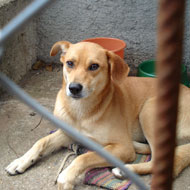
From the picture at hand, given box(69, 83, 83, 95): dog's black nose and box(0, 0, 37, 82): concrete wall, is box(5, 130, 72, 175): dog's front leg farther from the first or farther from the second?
box(0, 0, 37, 82): concrete wall

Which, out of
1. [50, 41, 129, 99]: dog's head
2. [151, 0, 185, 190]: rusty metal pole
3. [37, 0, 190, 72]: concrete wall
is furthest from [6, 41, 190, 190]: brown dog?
[151, 0, 185, 190]: rusty metal pole

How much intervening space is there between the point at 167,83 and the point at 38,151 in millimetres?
2320

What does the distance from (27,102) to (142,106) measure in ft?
8.01

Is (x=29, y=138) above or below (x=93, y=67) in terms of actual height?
below

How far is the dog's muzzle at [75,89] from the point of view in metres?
2.47

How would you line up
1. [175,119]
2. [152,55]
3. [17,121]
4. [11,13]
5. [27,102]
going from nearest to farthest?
[175,119], [27,102], [17,121], [11,13], [152,55]

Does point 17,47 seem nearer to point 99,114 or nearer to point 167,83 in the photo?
point 99,114

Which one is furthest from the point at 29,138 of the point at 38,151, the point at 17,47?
the point at 17,47

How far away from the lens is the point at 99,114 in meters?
2.80

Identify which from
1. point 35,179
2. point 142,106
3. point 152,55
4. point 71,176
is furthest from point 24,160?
point 152,55

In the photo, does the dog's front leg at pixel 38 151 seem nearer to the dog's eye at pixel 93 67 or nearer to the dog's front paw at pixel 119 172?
the dog's front paw at pixel 119 172

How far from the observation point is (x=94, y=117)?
279 centimetres

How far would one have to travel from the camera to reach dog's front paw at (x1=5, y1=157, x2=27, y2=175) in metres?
2.63

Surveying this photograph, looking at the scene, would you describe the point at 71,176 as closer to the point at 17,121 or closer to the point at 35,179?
the point at 35,179
